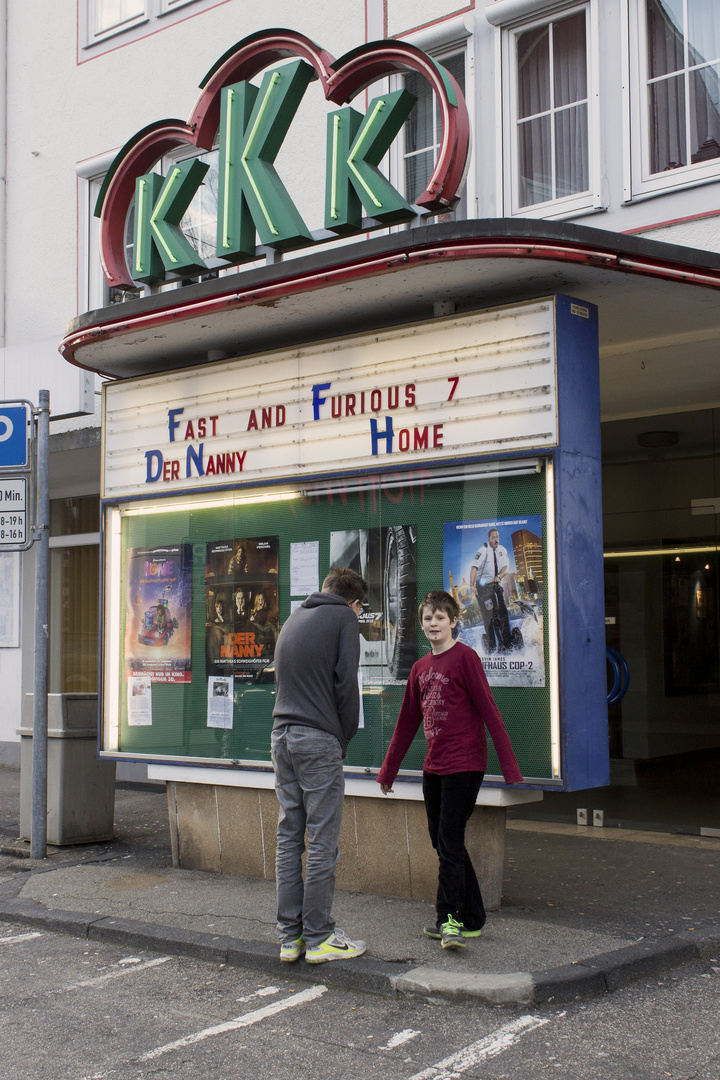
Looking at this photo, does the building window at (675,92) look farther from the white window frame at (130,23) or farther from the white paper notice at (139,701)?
the white paper notice at (139,701)

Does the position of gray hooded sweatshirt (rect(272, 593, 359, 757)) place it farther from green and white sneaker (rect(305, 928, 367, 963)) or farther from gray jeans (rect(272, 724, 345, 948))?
green and white sneaker (rect(305, 928, 367, 963))

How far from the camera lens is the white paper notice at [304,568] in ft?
25.5

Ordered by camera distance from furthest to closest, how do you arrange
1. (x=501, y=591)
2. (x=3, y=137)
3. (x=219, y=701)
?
1. (x=3, y=137)
2. (x=219, y=701)
3. (x=501, y=591)

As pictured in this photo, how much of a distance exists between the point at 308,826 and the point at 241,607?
2.74 m

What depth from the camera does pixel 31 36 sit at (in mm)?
14133

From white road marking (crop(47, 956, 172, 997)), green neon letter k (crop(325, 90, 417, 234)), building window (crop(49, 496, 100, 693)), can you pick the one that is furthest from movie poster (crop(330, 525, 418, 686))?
building window (crop(49, 496, 100, 693))

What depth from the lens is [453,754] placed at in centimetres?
590

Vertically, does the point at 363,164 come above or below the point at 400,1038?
above

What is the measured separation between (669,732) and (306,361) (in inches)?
181

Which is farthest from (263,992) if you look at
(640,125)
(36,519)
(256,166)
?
(640,125)

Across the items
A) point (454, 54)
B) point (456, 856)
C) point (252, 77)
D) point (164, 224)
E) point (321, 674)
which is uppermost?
point (454, 54)

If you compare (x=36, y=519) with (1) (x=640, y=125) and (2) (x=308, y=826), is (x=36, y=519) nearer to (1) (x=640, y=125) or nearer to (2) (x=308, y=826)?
(2) (x=308, y=826)

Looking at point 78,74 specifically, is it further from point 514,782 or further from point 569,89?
point 514,782

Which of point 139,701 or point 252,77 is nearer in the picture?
point 252,77
